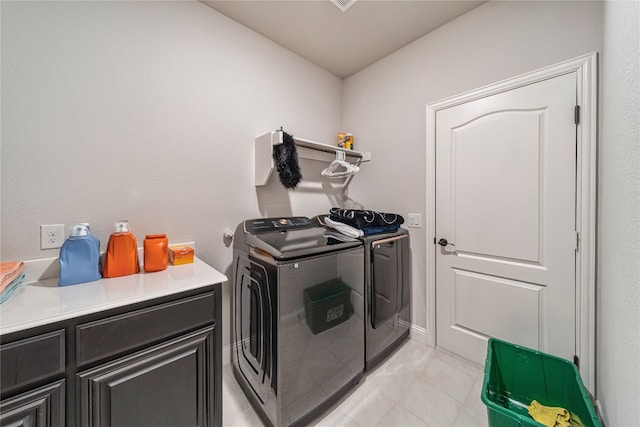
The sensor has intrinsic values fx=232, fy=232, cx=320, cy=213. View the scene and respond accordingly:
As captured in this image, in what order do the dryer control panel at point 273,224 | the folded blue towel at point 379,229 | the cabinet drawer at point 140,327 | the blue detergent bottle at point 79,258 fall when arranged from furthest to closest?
the folded blue towel at point 379,229 < the dryer control panel at point 273,224 < the blue detergent bottle at point 79,258 < the cabinet drawer at point 140,327

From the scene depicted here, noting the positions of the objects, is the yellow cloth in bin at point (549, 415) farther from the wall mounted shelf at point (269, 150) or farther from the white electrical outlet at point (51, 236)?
the white electrical outlet at point (51, 236)

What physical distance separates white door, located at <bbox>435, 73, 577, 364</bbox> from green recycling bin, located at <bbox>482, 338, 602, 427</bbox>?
0.72ft

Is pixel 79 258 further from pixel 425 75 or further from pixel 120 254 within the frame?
pixel 425 75

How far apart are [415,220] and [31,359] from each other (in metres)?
2.37

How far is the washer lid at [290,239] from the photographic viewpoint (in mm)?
1322

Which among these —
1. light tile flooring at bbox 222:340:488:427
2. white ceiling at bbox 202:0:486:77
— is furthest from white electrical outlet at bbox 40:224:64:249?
white ceiling at bbox 202:0:486:77

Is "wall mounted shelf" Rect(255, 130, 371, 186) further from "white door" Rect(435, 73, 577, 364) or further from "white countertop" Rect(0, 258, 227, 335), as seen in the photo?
"white door" Rect(435, 73, 577, 364)

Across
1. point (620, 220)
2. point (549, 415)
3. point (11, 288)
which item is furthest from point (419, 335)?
point (11, 288)

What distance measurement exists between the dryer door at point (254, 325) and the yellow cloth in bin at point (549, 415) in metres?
1.47

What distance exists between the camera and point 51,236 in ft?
4.15

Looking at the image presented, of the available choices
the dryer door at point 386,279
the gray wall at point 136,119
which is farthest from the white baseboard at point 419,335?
the gray wall at point 136,119

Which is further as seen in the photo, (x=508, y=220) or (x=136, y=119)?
(x=508, y=220)

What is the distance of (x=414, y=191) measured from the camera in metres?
2.17

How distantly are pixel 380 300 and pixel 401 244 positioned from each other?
1.75 feet
